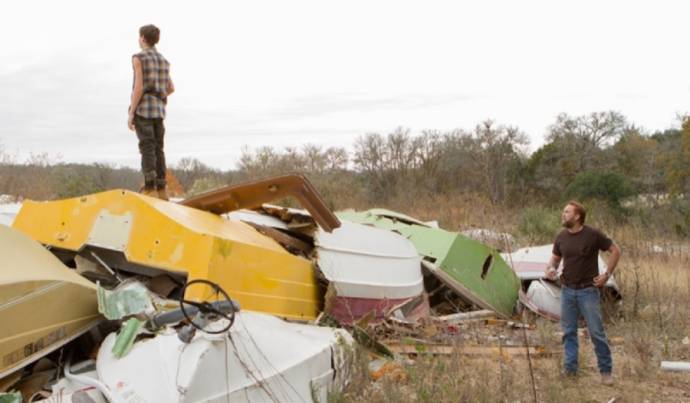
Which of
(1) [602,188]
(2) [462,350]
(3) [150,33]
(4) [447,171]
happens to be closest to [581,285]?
(2) [462,350]

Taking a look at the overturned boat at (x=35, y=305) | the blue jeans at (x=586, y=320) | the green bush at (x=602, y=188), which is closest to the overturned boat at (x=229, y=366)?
the overturned boat at (x=35, y=305)

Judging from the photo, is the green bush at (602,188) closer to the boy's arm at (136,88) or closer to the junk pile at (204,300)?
the junk pile at (204,300)

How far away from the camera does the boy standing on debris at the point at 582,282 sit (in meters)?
5.61

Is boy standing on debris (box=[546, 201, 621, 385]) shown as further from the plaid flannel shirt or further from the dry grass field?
the plaid flannel shirt

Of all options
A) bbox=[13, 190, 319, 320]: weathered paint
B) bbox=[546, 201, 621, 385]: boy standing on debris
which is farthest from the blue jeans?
bbox=[13, 190, 319, 320]: weathered paint

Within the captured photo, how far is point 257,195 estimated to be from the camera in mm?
5508

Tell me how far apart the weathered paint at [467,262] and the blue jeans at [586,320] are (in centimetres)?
200

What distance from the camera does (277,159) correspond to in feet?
62.5

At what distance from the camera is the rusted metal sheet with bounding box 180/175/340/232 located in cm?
542

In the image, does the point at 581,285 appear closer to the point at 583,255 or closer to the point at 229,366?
the point at 583,255

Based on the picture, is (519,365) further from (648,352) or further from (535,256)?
(535,256)

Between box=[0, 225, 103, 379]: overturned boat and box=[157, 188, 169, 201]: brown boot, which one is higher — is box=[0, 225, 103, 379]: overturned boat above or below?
below

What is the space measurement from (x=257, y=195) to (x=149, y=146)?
1.67 m

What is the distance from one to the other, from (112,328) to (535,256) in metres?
6.37
